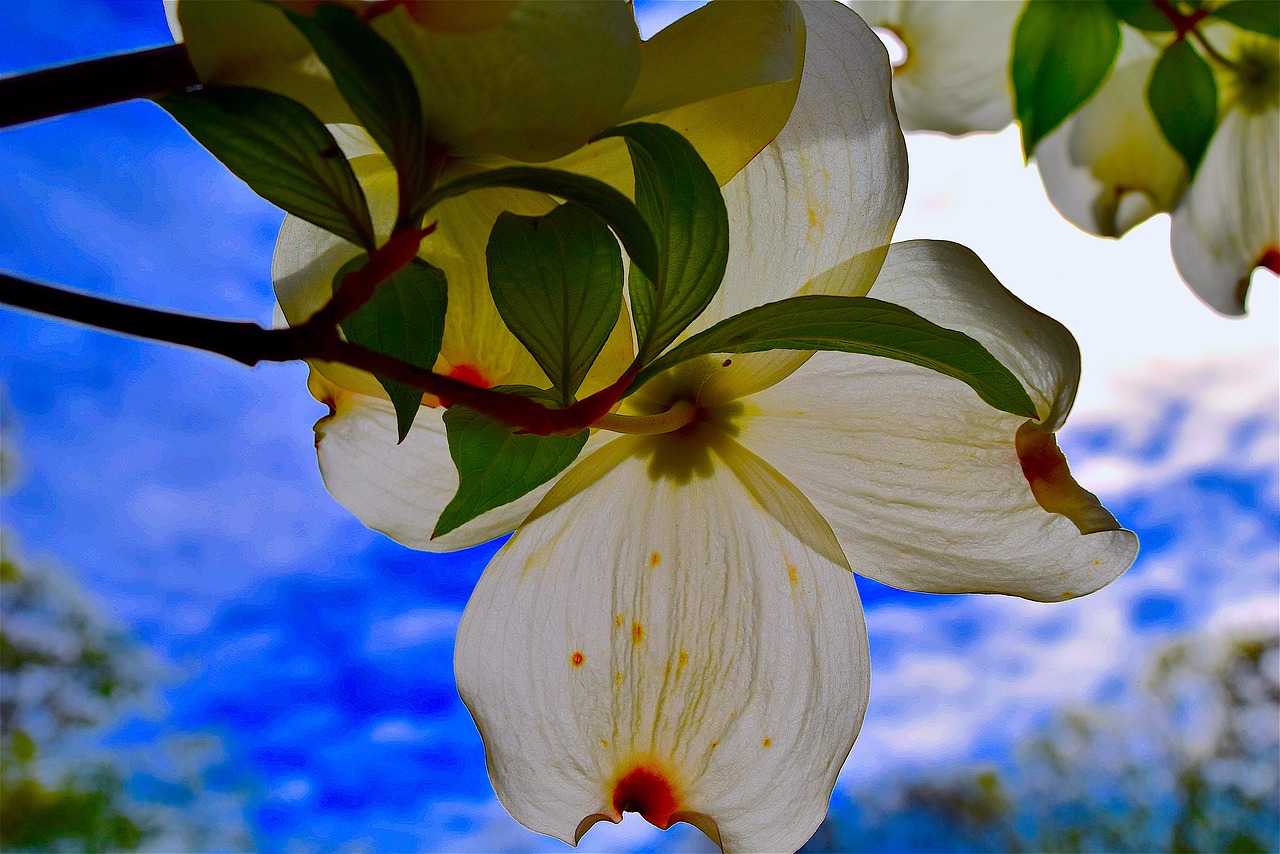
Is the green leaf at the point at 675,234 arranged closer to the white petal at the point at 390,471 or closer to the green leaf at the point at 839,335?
the green leaf at the point at 839,335

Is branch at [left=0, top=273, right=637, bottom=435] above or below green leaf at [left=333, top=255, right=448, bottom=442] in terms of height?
below

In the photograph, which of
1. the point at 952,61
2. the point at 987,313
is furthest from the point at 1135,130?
the point at 987,313

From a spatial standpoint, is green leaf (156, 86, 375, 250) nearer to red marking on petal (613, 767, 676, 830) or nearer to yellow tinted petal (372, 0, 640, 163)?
yellow tinted petal (372, 0, 640, 163)

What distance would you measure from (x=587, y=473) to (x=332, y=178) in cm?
14

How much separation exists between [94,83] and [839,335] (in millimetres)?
160

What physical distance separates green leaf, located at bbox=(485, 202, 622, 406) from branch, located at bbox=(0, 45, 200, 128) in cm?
7

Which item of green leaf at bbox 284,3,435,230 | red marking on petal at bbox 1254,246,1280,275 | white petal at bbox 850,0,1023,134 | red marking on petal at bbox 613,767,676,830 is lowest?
red marking on petal at bbox 613,767,676,830

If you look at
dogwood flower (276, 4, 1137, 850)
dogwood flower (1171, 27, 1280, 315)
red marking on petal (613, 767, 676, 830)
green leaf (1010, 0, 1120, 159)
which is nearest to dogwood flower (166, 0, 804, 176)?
dogwood flower (276, 4, 1137, 850)

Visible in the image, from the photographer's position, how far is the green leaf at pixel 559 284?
0.22 metres

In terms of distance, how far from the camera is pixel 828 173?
272 mm

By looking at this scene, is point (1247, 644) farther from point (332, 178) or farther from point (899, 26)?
point (332, 178)

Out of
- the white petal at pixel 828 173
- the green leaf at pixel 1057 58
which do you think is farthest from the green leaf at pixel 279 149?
the green leaf at pixel 1057 58

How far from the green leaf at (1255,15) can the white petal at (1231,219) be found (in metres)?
0.10

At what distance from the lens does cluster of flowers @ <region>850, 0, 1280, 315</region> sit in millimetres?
565
